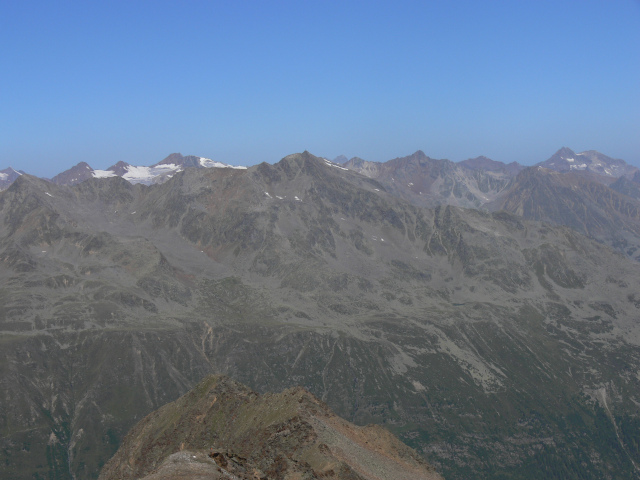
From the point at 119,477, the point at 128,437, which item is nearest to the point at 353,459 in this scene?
the point at 119,477

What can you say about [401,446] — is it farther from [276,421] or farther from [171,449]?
[171,449]

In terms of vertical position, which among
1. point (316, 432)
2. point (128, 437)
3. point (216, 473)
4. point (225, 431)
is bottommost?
point (128, 437)

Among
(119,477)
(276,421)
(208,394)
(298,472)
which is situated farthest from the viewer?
(208,394)

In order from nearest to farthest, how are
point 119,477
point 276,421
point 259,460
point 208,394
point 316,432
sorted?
point 259,460
point 316,432
point 276,421
point 119,477
point 208,394

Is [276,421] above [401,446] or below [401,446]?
above

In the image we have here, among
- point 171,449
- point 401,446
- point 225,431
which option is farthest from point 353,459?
point 171,449

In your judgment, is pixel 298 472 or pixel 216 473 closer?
pixel 216 473

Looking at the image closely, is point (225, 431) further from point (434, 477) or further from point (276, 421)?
point (434, 477)
